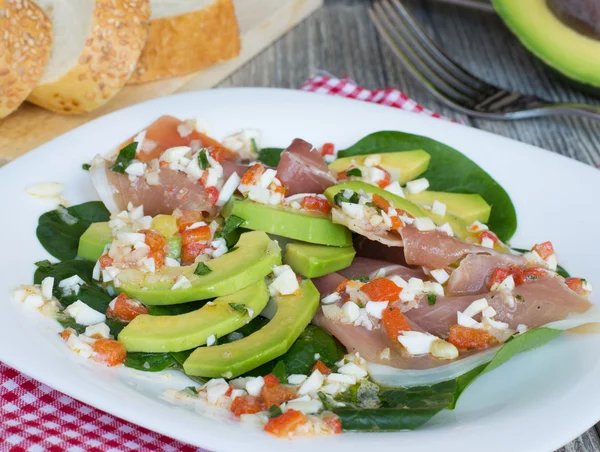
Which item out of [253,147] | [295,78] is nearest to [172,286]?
[253,147]

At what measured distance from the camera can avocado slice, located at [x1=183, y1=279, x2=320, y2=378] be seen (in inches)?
89.7

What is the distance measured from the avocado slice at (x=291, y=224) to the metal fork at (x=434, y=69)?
2051 millimetres

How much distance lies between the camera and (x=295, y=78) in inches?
195

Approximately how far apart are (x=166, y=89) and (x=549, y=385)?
110 inches

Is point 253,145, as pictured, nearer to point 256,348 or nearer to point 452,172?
point 452,172

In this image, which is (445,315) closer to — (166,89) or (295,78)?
(166,89)

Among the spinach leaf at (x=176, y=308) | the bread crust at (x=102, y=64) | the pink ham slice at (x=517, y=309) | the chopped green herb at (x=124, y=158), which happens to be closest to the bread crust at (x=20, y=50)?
the bread crust at (x=102, y=64)

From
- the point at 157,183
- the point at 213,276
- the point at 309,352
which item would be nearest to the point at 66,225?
the point at 157,183

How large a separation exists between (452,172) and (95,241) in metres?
1.51

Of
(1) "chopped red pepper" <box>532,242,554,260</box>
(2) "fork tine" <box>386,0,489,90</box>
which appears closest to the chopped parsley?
(1) "chopped red pepper" <box>532,242,554,260</box>

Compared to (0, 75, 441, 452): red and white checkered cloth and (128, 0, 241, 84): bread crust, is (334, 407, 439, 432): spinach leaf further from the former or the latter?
(128, 0, 241, 84): bread crust

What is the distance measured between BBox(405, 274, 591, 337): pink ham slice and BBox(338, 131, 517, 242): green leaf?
2.01 feet

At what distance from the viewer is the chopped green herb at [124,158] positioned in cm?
304

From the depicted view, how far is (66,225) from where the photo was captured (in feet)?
9.84
